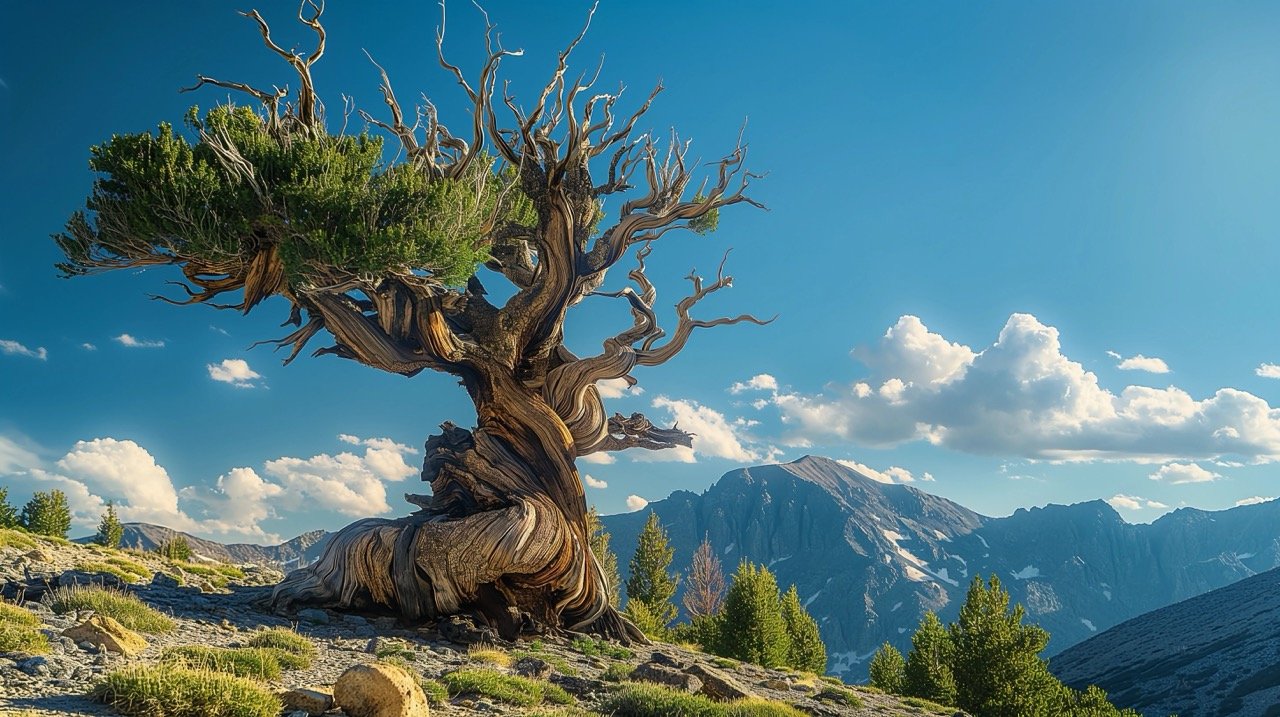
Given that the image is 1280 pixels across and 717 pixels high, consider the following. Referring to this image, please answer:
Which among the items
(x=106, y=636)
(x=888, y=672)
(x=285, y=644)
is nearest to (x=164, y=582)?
(x=285, y=644)

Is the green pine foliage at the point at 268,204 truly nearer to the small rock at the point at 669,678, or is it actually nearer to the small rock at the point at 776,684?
the small rock at the point at 669,678

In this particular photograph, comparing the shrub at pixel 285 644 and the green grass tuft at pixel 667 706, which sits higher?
the shrub at pixel 285 644

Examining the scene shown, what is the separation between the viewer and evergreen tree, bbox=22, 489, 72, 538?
5884cm

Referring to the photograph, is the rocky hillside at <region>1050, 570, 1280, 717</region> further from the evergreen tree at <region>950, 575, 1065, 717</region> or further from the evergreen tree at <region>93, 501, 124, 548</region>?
the evergreen tree at <region>93, 501, 124, 548</region>

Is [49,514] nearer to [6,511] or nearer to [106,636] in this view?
[6,511]

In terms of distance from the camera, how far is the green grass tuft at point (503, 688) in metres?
10.0

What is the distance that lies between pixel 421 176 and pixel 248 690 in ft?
38.7

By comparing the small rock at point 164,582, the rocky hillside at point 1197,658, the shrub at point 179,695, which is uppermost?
the small rock at point 164,582

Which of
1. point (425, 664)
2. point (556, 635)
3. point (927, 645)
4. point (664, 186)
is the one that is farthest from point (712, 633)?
point (425, 664)

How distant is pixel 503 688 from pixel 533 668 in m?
3.19

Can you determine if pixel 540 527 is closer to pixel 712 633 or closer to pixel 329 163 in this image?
pixel 329 163

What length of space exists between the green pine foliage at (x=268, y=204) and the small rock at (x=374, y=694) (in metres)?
9.47

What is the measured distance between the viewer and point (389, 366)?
18.6 metres

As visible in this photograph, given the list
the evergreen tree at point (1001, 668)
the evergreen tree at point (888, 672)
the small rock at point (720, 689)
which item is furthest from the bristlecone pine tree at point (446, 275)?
the evergreen tree at point (888, 672)
